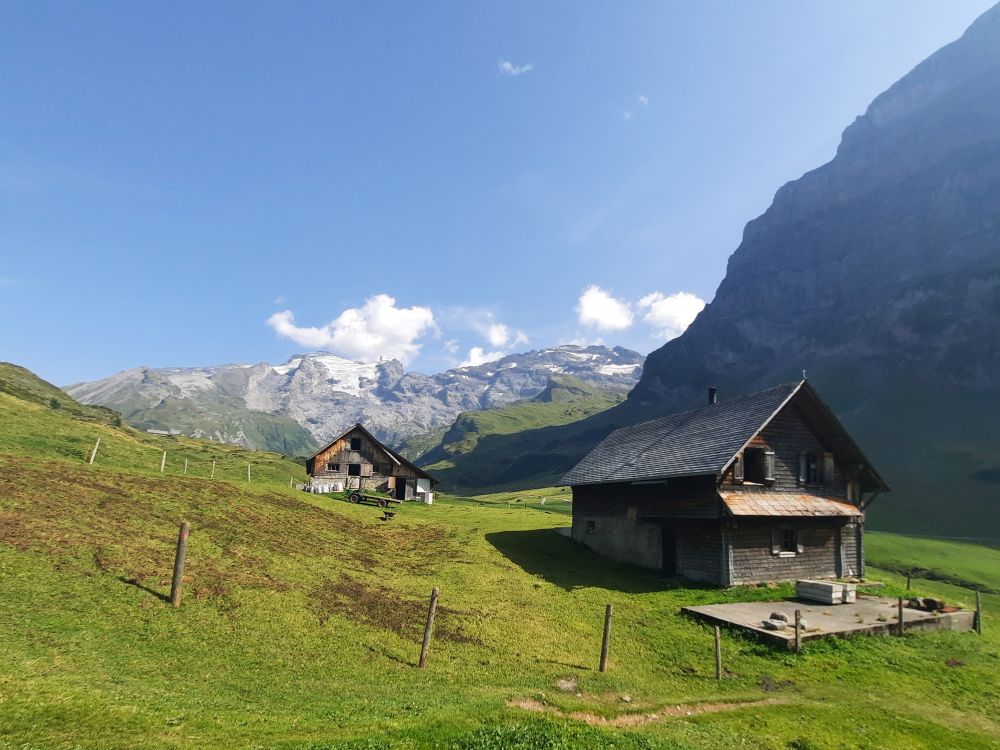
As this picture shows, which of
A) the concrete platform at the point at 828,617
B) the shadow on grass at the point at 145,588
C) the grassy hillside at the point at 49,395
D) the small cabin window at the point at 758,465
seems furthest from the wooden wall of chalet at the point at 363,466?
the grassy hillside at the point at 49,395

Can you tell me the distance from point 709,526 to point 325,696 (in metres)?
23.0

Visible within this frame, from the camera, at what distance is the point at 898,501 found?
350 ft

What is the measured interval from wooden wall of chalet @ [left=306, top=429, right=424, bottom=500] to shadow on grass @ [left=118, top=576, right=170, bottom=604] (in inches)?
1710

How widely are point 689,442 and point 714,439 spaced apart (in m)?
2.17

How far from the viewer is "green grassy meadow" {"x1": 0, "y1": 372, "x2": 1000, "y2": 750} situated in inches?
412

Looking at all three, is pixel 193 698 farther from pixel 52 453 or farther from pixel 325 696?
pixel 52 453

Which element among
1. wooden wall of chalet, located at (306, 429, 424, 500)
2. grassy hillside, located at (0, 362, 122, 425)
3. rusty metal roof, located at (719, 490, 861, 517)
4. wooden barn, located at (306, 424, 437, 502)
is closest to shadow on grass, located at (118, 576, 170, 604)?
rusty metal roof, located at (719, 490, 861, 517)

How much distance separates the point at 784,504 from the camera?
3005 cm

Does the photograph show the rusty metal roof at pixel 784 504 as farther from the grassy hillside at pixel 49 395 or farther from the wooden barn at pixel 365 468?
the grassy hillside at pixel 49 395

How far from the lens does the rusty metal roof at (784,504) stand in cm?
2818

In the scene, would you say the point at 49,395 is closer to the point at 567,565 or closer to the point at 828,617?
the point at 567,565

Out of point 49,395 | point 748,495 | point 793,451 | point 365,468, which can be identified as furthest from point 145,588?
point 49,395

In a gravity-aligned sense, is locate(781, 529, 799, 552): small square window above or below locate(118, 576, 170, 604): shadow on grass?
above

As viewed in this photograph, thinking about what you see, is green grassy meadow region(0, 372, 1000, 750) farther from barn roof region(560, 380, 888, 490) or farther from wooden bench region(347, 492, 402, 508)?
wooden bench region(347, 492, 402, 508)
